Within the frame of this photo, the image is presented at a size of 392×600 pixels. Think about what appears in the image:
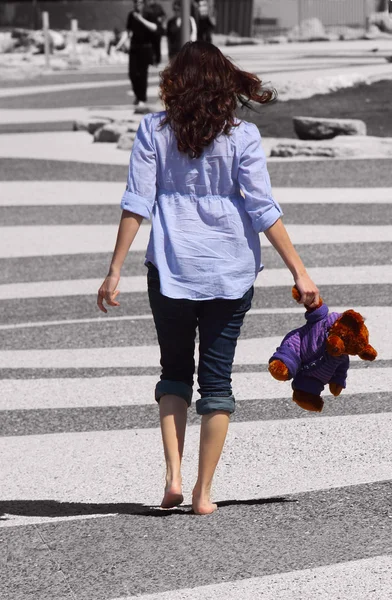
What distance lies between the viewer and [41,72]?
1329 inches

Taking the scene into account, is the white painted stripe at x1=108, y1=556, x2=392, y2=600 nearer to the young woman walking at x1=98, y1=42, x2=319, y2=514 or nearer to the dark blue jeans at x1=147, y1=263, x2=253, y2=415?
the young woman walking at x1=98, y1=42, x2=319, y2=514

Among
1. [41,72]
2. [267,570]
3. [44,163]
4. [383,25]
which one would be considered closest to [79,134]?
[44,163]

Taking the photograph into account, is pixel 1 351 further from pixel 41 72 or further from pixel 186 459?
pixel 41 72

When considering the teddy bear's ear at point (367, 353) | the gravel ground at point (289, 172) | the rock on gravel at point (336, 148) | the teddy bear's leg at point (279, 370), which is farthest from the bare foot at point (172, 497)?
the rock on gravel at point (336, 148)

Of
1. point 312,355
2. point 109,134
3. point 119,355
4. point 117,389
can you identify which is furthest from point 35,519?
point 109,134

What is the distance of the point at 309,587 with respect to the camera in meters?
3.52

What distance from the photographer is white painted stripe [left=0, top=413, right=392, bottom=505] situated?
14.8 ft

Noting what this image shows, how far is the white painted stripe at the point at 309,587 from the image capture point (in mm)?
3463

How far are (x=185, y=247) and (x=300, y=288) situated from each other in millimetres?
400

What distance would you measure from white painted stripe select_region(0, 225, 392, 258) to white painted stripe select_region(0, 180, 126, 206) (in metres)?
1.06

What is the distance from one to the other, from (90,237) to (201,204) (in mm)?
6633

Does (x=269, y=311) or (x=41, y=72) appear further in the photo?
(x=41, y=72)

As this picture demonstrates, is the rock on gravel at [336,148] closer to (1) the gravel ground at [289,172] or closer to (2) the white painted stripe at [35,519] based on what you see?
(1) the gravel ground at [289,172]

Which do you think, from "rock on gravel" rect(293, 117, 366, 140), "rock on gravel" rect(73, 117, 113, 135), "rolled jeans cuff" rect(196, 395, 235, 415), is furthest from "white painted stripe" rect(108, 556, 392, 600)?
"rock on gravel" rect(73, 117, 113, 135)
